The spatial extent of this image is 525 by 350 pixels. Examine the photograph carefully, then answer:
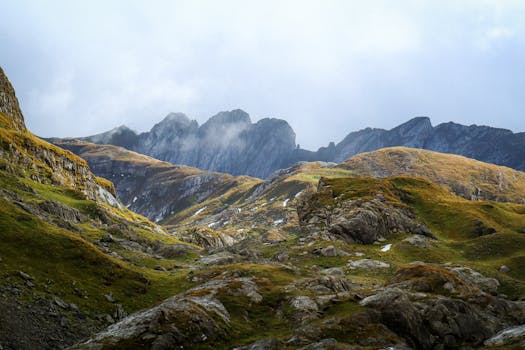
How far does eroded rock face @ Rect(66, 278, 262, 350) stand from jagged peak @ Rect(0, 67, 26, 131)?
496 ft

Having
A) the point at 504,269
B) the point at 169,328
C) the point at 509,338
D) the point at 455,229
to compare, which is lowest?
the point at 509,338

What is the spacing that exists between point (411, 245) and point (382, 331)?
69855 millimetres

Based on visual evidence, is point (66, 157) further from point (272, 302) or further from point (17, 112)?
point (272, 302)

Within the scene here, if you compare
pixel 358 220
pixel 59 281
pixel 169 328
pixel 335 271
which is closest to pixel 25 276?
pixel 59 281

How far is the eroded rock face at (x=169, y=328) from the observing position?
29.1 m

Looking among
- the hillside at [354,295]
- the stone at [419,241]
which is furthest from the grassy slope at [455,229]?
the stone at [419,241]

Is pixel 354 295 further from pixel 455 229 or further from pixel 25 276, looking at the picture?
pixel 455 229

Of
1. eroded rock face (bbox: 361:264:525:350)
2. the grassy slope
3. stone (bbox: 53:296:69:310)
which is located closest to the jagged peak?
the grassy slope

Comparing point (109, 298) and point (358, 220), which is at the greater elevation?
point (358, 220)

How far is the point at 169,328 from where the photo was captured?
30547 millimetres

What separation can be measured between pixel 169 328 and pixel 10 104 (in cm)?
17380

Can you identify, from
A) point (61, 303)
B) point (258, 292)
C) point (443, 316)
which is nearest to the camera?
point (443, 316)

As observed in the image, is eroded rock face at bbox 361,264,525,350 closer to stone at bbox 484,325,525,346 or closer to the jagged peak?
stone at bbox 484,325,525,346

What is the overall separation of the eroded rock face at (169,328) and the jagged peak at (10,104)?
496 ft
